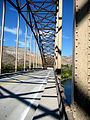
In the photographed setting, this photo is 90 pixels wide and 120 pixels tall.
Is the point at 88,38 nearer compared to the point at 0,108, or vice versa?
the point at 88,38

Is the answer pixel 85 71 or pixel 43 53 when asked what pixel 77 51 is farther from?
pixel 43 53

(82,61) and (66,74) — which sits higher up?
(82,61)

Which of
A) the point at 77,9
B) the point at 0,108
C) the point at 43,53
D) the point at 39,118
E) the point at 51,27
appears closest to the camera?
the point at 77,9

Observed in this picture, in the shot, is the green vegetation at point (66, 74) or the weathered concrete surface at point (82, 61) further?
the green vegetation at point (66, 74)

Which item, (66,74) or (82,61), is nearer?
(82,61)

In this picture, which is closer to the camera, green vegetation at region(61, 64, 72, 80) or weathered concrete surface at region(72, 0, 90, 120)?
weathered concrete surface at region(72, 0, 90, 120)

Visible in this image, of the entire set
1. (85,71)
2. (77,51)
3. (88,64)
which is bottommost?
(85,71)

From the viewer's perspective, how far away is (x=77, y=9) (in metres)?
1.84

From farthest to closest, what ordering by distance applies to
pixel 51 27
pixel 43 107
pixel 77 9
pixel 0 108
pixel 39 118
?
pixel 51 27 < pixel 0 108 < pixel 43 107 < pixel 39 118 < pixel 77 9

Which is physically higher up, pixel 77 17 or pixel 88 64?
pixel 77 17

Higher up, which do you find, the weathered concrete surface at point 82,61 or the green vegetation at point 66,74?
the weathered concrete surface at point 82,61

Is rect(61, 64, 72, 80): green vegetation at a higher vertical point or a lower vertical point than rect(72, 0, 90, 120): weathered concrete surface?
lower

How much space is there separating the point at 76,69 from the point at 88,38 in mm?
514

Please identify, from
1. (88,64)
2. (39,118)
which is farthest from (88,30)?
(39,118)
